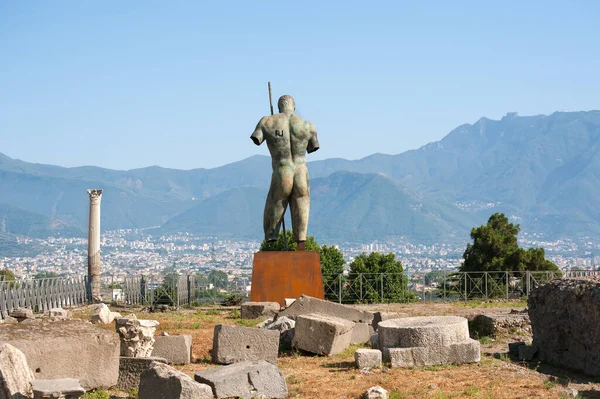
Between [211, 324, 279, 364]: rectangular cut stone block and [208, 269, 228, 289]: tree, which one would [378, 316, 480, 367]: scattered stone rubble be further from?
[208, 269, 228, 289]: tree

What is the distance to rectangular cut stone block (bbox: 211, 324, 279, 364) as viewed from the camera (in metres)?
12.8

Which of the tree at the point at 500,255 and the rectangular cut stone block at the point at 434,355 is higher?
the tree at the point at 500,255

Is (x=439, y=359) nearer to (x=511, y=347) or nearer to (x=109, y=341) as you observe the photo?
(x=511, y=347)

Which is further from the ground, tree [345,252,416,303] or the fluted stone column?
the fluted stone column

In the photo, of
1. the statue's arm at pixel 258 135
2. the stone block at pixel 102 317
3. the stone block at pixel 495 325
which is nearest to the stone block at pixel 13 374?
the stone block at pixel 495 325

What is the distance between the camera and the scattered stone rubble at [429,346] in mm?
12516

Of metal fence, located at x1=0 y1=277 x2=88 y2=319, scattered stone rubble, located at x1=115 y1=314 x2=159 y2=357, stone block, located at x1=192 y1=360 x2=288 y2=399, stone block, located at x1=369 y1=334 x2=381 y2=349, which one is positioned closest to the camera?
stone block, located at x1=192 y1=360 x2=288 y2=399

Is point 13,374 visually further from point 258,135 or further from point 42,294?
point 42,294

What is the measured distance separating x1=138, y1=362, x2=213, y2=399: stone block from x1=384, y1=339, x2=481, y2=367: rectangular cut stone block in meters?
3.63

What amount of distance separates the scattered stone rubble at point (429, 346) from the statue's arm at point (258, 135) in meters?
7.93

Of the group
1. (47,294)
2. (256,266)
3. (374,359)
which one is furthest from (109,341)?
(47,294)

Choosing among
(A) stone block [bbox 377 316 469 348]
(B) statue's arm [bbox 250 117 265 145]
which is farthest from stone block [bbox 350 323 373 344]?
(B) statue's arm [bbox 250 117 265 145]

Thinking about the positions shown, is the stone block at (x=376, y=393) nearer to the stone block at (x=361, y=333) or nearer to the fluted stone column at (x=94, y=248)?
the stone block at (x=361, y=333)

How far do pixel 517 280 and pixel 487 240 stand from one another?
627cm
